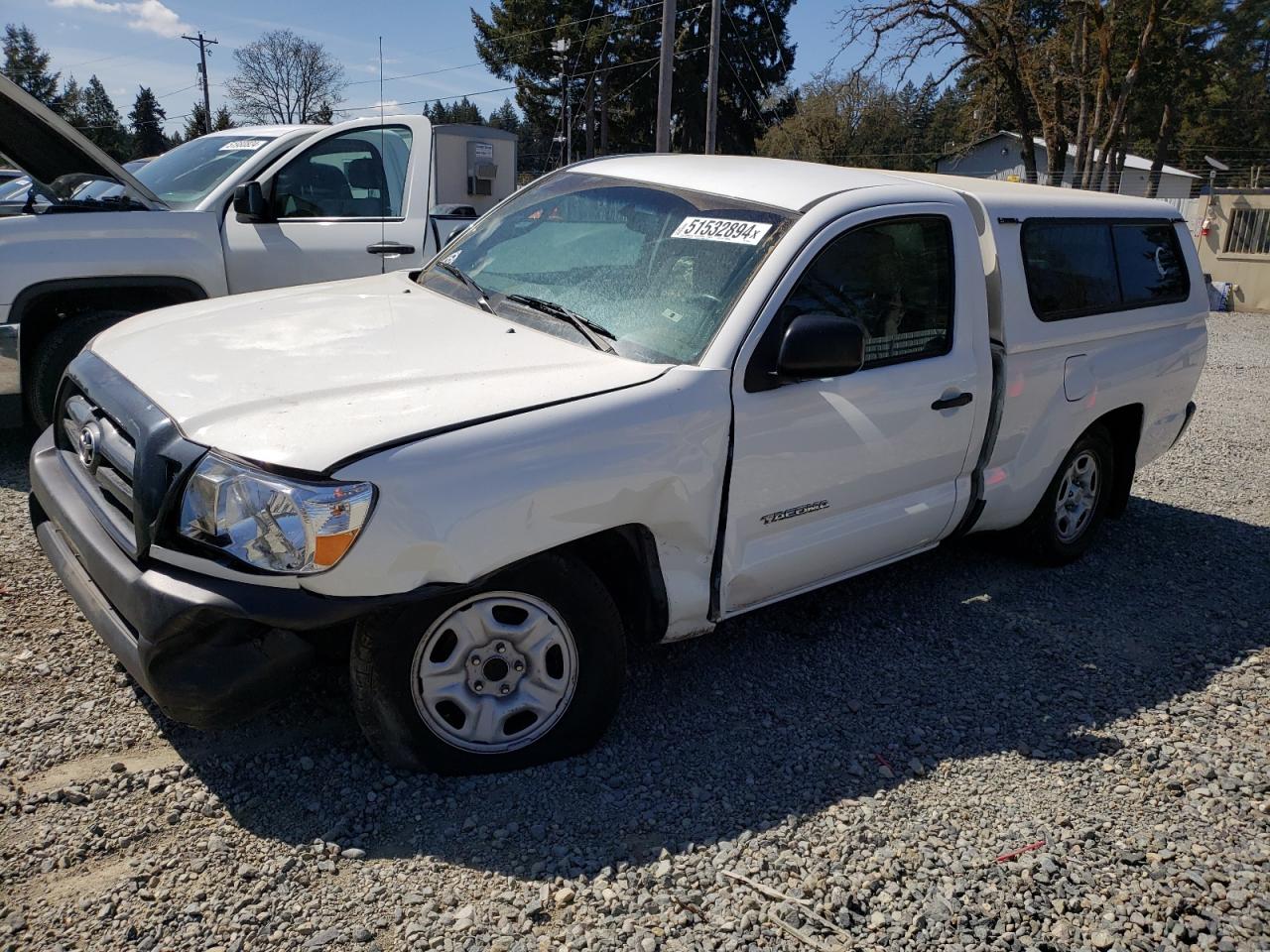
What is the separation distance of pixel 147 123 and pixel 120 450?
254 feet

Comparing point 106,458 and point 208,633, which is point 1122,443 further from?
point 106,458

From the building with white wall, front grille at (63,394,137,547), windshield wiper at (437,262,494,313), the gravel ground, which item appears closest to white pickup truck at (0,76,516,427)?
the gravel ground

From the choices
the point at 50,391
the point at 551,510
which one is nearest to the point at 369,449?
the point at 551,510

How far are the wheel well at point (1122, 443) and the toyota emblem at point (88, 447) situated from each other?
4.52m

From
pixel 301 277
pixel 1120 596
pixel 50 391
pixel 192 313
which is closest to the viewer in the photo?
pixel 192 313

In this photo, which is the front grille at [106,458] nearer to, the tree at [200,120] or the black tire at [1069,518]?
the black tire at [1069,518]

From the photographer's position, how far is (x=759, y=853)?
9.23 ft

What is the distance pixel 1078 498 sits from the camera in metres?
5.14

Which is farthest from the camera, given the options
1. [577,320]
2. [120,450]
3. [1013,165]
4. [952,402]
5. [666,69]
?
[1013,165]

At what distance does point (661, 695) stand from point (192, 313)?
90.9 inches

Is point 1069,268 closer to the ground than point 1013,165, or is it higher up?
closer to the ground

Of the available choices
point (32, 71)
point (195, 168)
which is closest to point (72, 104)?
point (32, 71)

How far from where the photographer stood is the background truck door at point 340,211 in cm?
602

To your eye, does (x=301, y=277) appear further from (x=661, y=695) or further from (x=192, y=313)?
(x=661, y=695)
